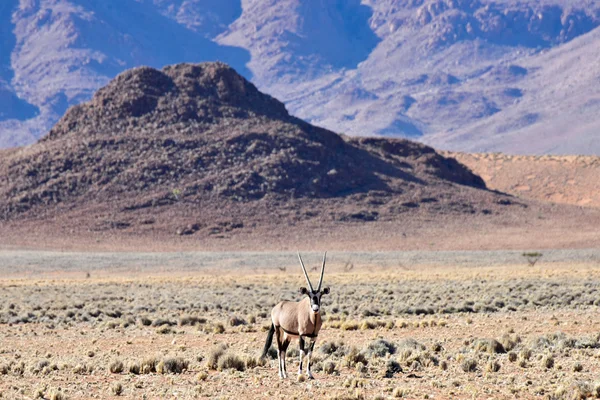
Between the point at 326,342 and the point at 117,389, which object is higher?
the point at 326,342

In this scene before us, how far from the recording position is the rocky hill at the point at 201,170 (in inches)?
3415

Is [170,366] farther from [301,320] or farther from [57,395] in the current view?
[301,320]

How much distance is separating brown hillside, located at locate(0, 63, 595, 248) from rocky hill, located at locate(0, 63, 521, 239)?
5.2 inches

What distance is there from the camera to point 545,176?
124 meters

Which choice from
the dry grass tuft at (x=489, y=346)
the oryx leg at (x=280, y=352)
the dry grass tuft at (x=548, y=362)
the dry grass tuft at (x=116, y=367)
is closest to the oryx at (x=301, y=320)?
the oryx leg at (x=280, y=352)

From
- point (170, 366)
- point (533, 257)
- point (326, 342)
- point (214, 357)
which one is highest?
point (533, 257)

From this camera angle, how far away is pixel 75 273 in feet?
197

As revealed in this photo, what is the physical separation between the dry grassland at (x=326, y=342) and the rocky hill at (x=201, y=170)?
4493cm

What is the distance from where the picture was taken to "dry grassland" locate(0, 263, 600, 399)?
626 inches

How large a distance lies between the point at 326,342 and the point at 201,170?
72.0m

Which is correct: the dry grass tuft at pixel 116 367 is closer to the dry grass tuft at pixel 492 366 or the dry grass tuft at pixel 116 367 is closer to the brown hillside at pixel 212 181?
the dry grass tuft at pixel 492 366

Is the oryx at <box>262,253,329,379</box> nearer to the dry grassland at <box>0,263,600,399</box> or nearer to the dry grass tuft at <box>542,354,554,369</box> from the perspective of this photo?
the dry grassland at <box>0,263,600,399</box>

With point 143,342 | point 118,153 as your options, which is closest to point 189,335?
point 143,342

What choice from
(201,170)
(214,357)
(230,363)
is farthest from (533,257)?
(230,363)
